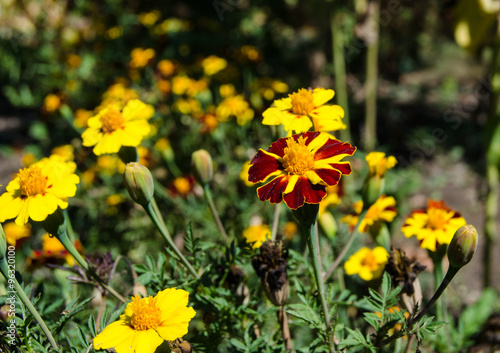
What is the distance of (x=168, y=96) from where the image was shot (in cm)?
233

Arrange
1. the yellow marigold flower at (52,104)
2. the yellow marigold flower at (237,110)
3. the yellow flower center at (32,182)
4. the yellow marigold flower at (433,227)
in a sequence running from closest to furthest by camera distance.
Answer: the yellow flower center at (32,182) → the yellow marigold flower at (433,227) → the yellow marigold flower at (237,110) → the yellow marigold flower at (52,104)

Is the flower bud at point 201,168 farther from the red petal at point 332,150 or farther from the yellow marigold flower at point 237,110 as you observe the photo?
the yellow marigold flower at point 237,110

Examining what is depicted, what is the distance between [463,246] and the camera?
64 centimetres

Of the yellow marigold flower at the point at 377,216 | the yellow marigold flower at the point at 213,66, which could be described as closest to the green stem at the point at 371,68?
the yellow marigold flower at the point at 213,66

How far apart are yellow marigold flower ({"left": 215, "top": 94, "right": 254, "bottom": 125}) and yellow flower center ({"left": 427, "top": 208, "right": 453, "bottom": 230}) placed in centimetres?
121

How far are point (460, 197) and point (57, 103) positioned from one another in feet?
8.35

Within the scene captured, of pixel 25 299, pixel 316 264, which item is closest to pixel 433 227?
pixel 316 264

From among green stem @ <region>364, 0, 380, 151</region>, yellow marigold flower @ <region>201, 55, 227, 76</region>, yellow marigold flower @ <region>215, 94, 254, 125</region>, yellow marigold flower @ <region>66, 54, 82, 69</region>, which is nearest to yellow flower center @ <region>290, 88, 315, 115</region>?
yellow marigold flower @ <region>215, 94, 254, 125</region>

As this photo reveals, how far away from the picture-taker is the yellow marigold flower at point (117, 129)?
0.81m

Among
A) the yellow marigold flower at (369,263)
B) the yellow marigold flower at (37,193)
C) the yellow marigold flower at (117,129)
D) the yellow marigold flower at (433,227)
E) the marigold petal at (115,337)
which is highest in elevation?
the yellow marigold flower at (117,129)

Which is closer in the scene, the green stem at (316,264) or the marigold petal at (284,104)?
the green stem at (316,264)

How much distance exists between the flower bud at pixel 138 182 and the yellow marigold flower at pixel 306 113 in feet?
0.73

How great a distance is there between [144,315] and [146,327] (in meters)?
0.02

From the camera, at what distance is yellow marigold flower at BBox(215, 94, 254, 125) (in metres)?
1.98
